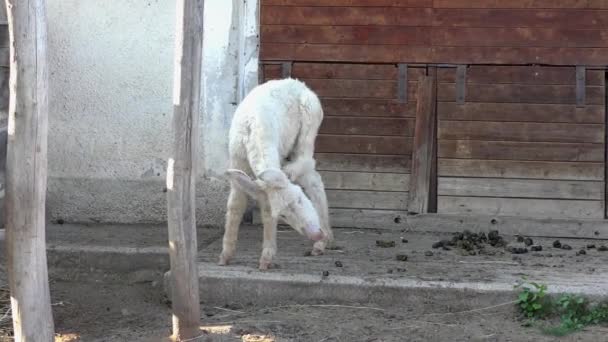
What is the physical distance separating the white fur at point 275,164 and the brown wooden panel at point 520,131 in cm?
183

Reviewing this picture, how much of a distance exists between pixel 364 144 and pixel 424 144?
1.96ft

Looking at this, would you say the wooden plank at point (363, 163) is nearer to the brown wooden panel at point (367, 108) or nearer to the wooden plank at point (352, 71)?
the brown wooden panel at point (367, 108)

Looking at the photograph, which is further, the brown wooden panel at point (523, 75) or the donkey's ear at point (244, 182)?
the brown wooden panel at point (523, 75)

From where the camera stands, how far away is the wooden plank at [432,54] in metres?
7.36

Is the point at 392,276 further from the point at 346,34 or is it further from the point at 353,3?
the point at 353,3

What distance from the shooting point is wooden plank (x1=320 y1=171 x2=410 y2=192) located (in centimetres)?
763

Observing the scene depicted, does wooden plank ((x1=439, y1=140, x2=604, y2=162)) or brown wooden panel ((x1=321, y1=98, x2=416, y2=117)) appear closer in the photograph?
wooden plank ((x1=439, y1=140, x2=604, y2=162))

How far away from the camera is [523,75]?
7.43m

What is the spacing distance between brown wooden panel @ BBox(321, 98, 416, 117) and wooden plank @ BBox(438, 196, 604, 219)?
95 cm

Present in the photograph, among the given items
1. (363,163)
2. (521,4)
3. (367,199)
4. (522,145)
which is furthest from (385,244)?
(521,4)

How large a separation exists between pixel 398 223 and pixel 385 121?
103 cm

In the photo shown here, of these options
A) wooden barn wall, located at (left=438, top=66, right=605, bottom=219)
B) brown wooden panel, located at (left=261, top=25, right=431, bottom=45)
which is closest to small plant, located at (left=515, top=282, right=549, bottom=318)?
wooden barn wall, located at (left=438, top=66, right=605, bottom=219)

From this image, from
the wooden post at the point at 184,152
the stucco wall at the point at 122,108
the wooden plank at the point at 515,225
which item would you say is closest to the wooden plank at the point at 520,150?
the wooden plank at the point at 515,225

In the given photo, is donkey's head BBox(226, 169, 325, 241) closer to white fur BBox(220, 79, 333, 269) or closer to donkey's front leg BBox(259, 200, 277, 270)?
white fur BBox(220, 79, 333, 269)
